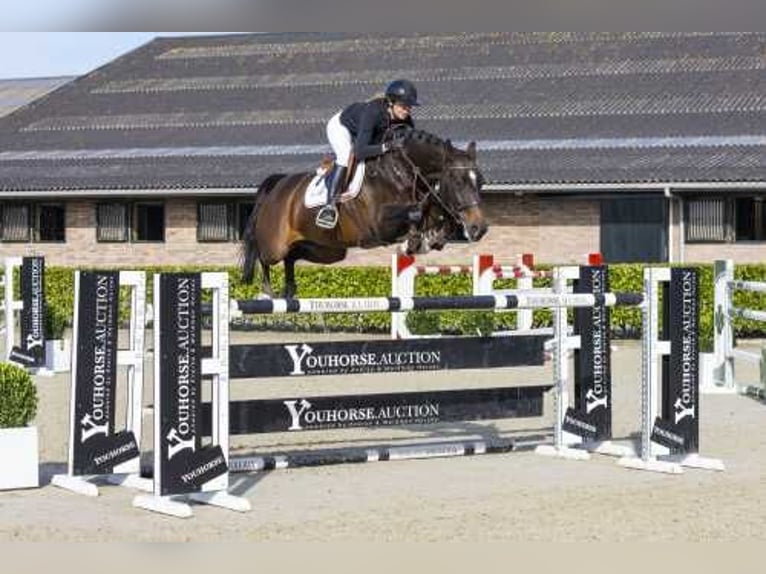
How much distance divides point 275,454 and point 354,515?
2.66 m

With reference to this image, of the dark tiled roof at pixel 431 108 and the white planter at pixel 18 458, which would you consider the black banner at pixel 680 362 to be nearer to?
the white planter at pixel 18 458

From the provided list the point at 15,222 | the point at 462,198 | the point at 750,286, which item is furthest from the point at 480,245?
the point at 462,198

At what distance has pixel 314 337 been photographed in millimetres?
23391

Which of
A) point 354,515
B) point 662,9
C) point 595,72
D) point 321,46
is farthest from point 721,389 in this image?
point 321,46

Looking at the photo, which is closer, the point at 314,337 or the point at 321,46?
the point at 314,337

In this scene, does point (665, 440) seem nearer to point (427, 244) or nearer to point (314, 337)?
point (427, 244)

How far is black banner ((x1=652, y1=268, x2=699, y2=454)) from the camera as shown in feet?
32.6

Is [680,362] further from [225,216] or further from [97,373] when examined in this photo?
[225,216]

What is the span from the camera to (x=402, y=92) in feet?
29.5

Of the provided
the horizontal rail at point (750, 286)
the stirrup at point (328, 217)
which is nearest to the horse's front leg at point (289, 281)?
the stirrup at point (328, 217)

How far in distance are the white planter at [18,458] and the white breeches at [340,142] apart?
2545 millimetres

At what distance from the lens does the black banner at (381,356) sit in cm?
914

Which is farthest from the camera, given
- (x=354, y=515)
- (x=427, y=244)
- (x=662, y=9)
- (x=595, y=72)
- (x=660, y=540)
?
(x=595, y=72)

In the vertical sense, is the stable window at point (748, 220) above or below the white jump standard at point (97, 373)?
above
